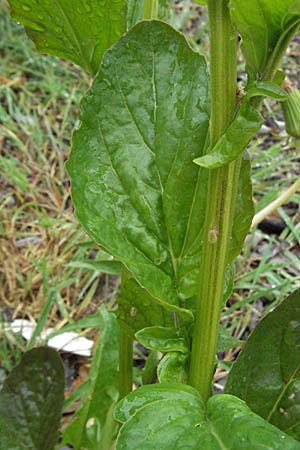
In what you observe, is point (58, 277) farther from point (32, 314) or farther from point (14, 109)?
point (14, 109)

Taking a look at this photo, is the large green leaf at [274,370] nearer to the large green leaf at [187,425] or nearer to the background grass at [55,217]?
the large green leaf at [187,425]

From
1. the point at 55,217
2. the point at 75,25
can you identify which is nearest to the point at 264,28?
the point at 75,25

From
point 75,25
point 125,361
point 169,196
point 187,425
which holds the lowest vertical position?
point 125,361

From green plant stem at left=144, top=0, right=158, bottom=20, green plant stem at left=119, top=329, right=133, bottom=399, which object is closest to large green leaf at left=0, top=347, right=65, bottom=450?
green plant stem at left=119, top=329, right=133, bottom=399

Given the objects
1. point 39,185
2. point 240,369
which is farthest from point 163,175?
point 39,185

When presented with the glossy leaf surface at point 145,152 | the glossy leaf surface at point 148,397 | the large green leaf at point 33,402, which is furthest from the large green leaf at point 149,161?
the large green leaf at point 33,402

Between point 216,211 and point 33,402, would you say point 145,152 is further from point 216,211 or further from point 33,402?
point 33,402

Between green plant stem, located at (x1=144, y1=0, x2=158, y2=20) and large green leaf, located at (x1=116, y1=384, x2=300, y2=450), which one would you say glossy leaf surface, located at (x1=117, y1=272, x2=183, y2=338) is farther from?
green plant stem, located at (x1=144, y1=0, x2=158, y2=20)
